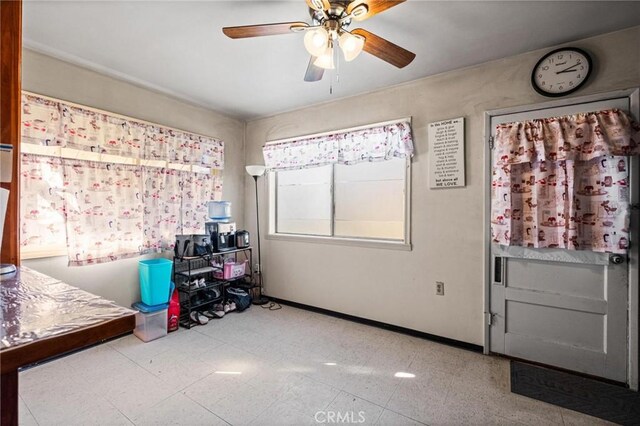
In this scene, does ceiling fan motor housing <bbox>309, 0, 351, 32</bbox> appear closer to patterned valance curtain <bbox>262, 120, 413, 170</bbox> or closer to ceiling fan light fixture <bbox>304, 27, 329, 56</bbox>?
ceiling fan light fixture <bbox>304, 27, 329, 56</bbox>

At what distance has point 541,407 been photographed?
1.81 metres

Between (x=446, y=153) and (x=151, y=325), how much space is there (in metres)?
3.23

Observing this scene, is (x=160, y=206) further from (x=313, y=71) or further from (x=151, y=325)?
(x=313, y=71)

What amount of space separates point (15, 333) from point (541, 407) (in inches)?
102

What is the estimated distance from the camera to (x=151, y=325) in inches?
105

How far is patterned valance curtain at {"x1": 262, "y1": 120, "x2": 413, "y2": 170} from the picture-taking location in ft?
9.24

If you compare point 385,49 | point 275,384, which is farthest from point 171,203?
point 385,49

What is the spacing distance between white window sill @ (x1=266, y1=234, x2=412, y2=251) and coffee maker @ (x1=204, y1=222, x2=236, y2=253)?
0.55m

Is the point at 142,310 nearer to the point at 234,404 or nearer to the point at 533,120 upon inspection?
the point at 234,404

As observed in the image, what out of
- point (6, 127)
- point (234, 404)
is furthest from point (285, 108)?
point (234, 404)

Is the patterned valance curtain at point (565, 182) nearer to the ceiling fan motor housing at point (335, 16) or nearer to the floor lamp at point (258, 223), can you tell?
the ceiling fan motor housing at point (335, 16)

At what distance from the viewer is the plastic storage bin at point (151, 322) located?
8.68 feet

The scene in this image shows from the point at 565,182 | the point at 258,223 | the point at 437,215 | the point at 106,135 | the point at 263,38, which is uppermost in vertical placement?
the point at 263,38

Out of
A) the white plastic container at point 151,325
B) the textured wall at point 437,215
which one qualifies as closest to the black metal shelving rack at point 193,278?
the white plastic container at point 151,325
